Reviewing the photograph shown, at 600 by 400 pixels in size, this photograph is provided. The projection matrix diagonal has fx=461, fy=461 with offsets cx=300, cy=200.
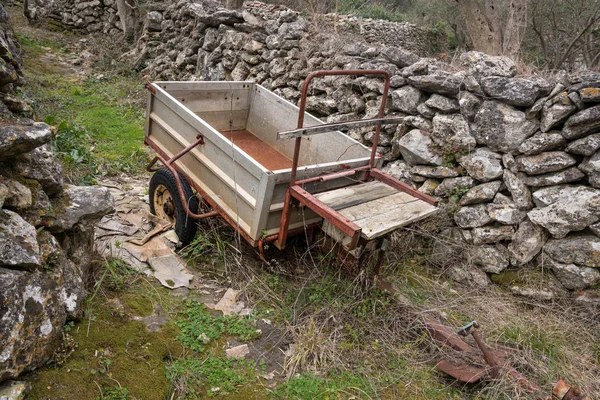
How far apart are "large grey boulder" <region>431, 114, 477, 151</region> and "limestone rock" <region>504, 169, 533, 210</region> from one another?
54cm

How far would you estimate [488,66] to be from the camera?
15.7ft

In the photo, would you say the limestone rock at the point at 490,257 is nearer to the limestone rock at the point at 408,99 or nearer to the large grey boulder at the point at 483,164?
the large grey boulder at the point at 483,164

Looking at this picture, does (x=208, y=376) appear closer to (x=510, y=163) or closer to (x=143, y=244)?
(x=143, y=244)

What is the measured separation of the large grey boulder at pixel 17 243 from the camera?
98.2 inches

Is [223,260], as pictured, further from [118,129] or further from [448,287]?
[118,129]

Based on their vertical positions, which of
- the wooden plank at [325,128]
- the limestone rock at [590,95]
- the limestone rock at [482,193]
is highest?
the limestone rock at [590,95]

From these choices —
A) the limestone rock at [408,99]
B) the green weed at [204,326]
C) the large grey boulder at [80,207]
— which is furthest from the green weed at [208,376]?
the limestone rock at [408,99]

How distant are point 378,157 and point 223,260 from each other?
1.76m

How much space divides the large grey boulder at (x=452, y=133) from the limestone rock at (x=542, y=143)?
0.50 metres

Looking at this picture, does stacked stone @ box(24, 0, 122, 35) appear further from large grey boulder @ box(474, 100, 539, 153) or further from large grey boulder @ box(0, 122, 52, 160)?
large grey boulder @ box(474, 100, 539, 153)

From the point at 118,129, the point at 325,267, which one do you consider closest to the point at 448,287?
the point at 325,267

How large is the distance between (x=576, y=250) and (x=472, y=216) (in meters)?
0.95

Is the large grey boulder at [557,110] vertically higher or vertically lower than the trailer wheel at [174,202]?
higher

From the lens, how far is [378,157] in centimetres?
431
